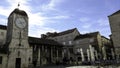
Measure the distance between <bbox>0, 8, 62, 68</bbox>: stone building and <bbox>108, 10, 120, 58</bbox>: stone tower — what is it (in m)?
18.7

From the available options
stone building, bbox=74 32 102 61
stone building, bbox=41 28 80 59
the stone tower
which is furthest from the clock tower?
the stone tower

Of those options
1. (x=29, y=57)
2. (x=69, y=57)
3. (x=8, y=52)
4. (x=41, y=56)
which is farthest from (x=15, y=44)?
(x=69, y=57)

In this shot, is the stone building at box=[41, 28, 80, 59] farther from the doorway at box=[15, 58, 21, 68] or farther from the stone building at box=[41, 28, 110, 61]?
the doorway at box=[15, 58, 21, 68]

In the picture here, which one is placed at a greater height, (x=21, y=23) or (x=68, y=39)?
(x=21, y=23)

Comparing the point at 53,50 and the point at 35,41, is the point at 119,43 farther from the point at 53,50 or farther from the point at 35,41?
the point at 35,41

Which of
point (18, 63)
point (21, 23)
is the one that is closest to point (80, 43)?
point (21, 23)

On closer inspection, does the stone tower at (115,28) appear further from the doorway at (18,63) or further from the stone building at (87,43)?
the doorway at (18,63)

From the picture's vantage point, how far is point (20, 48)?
33312 millimetres

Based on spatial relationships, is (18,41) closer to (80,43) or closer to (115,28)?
(115,28)

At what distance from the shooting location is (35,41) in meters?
39.0

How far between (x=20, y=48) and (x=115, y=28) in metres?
26.1

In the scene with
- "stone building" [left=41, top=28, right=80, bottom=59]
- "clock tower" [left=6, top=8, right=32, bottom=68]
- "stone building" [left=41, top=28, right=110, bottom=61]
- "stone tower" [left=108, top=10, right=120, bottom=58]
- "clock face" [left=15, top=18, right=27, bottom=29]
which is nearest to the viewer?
"clock tower" [left=6, top=8, right=32, bottom=68]

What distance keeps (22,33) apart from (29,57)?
6713mm

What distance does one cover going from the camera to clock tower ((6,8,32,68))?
3174 cm
